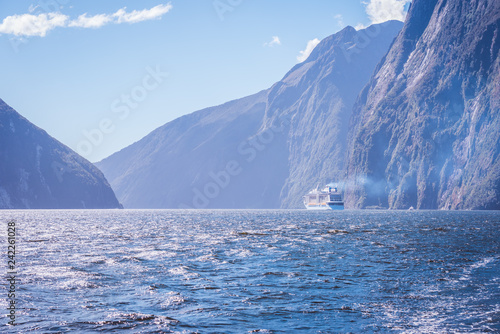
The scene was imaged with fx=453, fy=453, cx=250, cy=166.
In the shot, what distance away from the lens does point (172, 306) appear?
2178cm

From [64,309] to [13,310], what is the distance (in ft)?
7.03

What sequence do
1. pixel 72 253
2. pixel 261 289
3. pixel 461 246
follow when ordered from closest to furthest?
1. pixel 261 289
2. pixel 72 253
3. pixel 461 246

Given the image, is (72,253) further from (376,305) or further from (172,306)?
(376,305)

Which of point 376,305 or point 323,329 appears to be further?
point 376,305

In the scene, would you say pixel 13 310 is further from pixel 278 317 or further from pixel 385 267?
pixel 385 267

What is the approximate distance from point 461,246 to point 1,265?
42.8 metres

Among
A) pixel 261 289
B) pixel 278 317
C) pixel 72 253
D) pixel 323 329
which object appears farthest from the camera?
pixel 72 253

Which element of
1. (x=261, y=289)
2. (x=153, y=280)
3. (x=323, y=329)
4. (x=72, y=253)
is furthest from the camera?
(x=72, y=253)

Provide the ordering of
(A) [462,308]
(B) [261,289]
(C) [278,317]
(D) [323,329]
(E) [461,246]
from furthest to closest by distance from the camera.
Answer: (E) [461,246], (B) [261,289], (A) [462,308], (C) [278,317], (D) [323,329]

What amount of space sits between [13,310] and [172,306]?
23.2ft

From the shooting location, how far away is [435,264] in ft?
114

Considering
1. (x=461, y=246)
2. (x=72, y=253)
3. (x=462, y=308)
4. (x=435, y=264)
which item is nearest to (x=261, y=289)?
(x=462, y=308)

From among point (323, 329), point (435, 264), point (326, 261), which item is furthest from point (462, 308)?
point (326, 261)

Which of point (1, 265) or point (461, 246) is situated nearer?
point (1, 265)
